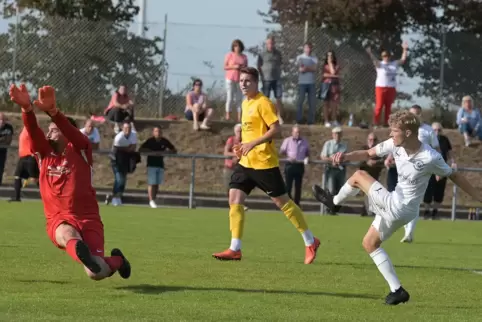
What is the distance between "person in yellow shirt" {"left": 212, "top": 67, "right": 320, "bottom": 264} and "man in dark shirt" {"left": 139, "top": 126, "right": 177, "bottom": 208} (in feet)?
40.5

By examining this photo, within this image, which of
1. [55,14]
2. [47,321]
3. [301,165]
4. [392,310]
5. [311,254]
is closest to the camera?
[47,321]

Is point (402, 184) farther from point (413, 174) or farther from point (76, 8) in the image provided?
point (76, 8)

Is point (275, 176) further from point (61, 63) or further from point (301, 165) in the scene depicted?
point (61, 63)

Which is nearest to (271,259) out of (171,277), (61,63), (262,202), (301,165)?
(171,277)

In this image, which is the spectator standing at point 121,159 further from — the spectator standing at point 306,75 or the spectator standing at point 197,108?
the spectator standing at point 306,75

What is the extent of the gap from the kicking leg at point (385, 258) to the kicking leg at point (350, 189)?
470mm

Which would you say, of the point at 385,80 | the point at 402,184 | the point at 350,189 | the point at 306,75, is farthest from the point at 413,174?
the point at 306,75

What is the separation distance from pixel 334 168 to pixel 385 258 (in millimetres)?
15962

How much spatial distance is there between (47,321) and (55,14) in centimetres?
2662

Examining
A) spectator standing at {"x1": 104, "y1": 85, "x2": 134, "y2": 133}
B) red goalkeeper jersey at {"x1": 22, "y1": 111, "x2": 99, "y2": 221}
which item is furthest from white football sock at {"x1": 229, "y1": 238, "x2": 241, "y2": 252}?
spectator standing at {"x1": 104, "y1": 85, "x2": 134, "y2": 133}

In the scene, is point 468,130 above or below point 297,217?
above

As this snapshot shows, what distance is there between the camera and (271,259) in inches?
542

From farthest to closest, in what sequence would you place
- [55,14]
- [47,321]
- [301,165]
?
[55,14], [301,165], [47,321]

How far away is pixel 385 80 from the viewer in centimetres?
2973
